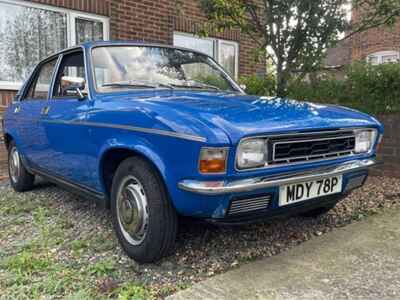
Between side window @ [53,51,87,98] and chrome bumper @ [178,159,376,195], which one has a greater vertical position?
side window @ [53,51,87,98]

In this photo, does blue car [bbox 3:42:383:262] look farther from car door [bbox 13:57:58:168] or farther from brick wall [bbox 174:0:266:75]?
brick wall [bbox 174:0:266:75]

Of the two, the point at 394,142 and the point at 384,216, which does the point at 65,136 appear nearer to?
the point at 384,216

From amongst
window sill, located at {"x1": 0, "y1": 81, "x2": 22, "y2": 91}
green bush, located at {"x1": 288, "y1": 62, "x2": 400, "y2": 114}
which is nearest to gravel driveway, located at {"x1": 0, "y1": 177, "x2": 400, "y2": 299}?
green bush, located at {"x1": 288, "y1": 62, "x2": 400, "y2": 114}

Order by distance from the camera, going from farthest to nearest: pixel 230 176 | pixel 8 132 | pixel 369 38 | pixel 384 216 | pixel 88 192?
pixel 369 38 → pixel 8 132 → pixel 384 216 → pixel 88 192 → pixel 230 176

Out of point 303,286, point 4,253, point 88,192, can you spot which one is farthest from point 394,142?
point 4,253

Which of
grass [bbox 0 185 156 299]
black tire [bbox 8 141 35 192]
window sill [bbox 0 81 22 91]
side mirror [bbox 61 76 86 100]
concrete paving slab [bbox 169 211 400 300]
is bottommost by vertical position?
grass [bbox 0 185 156 299]

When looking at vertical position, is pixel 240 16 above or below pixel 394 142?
above

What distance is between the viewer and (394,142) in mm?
5074

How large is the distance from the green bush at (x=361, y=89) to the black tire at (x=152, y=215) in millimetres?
3378

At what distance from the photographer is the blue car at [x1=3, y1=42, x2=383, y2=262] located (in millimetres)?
2309

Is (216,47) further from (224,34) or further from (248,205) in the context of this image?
(248,205)

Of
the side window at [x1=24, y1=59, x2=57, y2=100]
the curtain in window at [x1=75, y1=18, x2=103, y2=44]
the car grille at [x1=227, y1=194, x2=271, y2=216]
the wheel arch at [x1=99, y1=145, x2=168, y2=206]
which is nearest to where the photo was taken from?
the car grille at [x1=227, y1=194, x2=271, y2=216]

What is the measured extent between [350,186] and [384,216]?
102 centimetres

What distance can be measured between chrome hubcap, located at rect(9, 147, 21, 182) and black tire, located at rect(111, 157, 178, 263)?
9.09 feet
